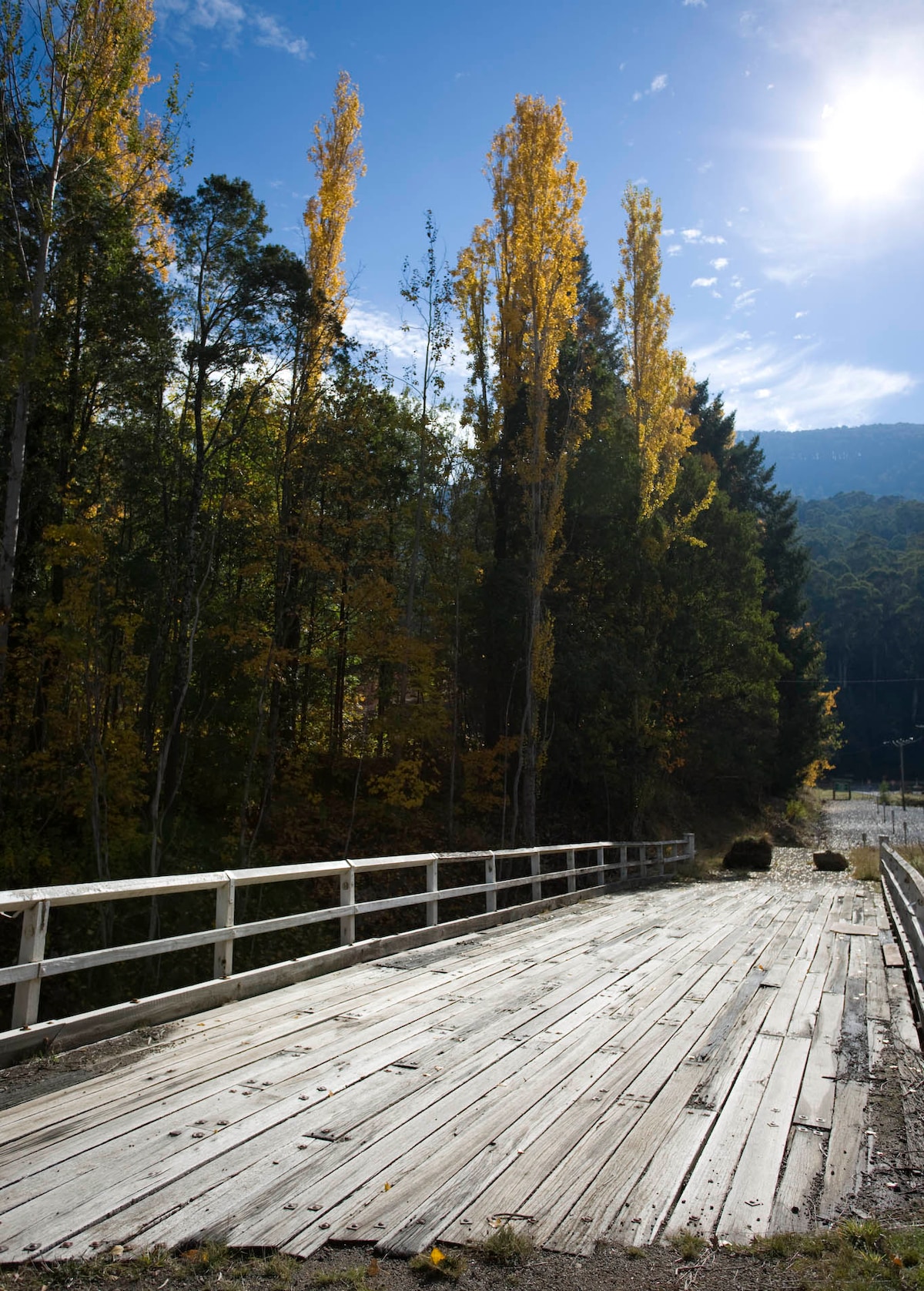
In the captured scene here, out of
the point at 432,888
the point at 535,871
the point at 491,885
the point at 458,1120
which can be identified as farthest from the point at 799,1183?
the point at 535,871

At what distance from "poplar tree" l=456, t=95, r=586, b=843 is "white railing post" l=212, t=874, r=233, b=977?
50.3 ft

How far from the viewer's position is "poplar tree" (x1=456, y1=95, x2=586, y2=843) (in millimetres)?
21844

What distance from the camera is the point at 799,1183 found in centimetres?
335

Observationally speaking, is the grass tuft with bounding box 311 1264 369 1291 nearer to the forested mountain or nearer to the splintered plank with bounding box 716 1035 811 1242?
the splintered plank with bounding box 716 1035 811 1242

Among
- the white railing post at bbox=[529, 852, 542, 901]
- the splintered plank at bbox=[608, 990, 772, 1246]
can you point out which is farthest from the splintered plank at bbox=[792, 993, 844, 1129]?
the white railing post at bbox=[529, 852, 542, 901]

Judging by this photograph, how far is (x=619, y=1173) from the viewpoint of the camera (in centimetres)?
341

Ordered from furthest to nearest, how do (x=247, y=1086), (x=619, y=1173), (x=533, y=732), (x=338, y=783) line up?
(x=338, y=783) < (x=533, y=732) < (x=247, y=1086) < (x=619, y=1173)

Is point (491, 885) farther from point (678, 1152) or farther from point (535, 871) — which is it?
point (678, 1152)

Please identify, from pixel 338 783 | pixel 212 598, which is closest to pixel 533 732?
pixel 338 783

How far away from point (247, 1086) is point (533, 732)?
17.9m

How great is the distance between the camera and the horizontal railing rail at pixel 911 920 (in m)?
6.62

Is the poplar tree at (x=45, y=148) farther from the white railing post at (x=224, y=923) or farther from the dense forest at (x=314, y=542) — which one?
the white railing post at (x=224, y=923)

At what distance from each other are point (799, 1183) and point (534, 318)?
2203 centimetres

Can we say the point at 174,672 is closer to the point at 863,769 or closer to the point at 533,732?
the point at 533,732
